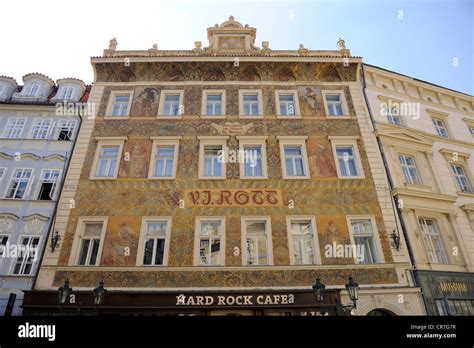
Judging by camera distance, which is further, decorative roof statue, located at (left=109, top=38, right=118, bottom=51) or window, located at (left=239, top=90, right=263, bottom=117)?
decorative roof statue, located at (left=109, top=38, right=118, bottom=51)

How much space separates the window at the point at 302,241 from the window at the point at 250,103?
5757 mm

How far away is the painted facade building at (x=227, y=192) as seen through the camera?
1123cm

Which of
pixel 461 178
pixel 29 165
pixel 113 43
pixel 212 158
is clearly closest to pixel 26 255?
pixel 29 165

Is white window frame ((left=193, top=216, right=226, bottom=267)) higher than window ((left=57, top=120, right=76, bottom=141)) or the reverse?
the reverse

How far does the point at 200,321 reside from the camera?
6.18 m

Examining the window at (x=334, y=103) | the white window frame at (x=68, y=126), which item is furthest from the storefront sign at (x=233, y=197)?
the white window frame at (x=68, y=126)

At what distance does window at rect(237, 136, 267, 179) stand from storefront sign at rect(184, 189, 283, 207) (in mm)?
823

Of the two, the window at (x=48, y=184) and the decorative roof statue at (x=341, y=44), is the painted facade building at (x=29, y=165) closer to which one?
the window at (x=48, y=184)

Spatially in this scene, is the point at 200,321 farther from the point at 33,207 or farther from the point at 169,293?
the point at 33,207

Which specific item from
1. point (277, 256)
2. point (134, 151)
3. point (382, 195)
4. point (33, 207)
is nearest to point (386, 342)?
point (277, 256)

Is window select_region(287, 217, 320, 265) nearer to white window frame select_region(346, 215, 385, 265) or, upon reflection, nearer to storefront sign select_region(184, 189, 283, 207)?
storefront sign select_region(184, 189, 283, 207)

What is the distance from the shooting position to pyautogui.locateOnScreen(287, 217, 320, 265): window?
11.9 m

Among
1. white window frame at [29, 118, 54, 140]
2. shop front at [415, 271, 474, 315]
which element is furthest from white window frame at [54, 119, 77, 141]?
shop front at [415, 271, 474, 315]

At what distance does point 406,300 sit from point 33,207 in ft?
49.1
